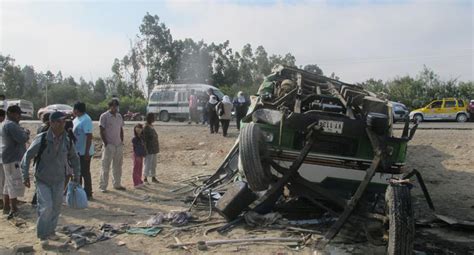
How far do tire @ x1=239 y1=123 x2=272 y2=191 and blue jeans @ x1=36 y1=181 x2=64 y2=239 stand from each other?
226cm

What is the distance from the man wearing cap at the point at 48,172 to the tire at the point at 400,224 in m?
3.72

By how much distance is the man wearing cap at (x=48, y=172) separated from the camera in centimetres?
524

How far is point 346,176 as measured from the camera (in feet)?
18.1

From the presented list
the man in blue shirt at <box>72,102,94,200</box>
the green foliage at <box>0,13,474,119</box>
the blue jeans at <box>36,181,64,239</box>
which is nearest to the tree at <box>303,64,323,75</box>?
the man in blue shirt at <box>72,102,94,200</box>

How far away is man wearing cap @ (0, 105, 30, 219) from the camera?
254 inches

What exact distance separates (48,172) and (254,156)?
2.42 metres

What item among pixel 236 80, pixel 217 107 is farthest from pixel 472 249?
pixel 236 80

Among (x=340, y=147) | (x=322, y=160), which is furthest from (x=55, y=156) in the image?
(x=340, y=147)

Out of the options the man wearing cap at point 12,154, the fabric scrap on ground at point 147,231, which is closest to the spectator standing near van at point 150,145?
the man wearing cap at point 12,154

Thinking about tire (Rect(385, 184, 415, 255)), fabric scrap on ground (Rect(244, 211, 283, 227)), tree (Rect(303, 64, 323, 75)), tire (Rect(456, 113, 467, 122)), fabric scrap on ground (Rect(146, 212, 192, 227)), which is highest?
tree (Rect(303, 64, 323, 75))

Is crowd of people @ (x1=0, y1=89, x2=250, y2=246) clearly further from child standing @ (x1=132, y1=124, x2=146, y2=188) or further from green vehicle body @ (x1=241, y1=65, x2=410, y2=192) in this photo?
green vehicle body @ (x1=241, y1=65, x2=410, y2=192)

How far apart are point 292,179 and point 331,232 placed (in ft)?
2.48

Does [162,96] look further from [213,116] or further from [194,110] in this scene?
[213,116]

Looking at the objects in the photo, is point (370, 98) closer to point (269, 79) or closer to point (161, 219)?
point (269, 79)
